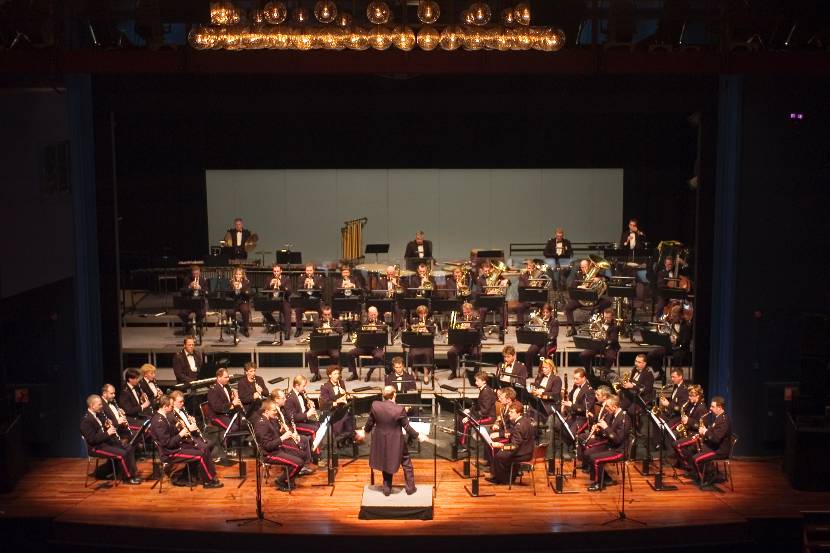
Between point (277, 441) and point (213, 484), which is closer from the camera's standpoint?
point (277, 441)

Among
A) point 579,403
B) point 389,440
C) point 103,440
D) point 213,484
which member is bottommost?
point 213,484

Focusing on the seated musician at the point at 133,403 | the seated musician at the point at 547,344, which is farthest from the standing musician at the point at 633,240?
the seated musician at the point at 133,403

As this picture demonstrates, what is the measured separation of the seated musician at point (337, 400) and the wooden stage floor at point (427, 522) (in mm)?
666

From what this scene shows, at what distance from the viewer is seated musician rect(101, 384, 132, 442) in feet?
42.1

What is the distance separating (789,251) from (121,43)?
9.59 metres

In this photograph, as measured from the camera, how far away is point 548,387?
13555mm

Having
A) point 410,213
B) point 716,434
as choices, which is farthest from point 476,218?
point 716,434

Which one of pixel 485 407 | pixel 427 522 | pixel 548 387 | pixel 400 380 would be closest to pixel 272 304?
pixel 400 380

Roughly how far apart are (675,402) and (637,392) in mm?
526

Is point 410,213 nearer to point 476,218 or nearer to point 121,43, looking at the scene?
point 476,218

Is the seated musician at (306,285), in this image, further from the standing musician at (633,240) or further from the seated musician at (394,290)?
the standing musician at (633,240)

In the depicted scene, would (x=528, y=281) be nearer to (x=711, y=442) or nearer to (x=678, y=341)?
(x=678, y=341)

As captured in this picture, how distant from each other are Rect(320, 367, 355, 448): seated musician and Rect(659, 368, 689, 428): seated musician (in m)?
4.24

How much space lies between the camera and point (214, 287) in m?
18.5
